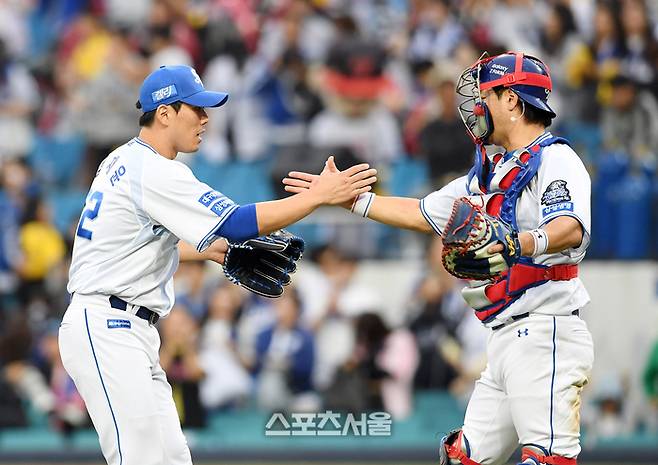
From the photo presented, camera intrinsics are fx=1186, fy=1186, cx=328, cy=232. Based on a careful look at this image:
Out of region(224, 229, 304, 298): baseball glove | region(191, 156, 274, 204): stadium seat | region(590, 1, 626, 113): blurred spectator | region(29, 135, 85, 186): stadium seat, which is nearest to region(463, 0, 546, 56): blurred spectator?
region(590, 1, 626, 113): blurred spectator

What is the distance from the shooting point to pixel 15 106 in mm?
12883

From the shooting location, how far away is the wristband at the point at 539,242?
16.3 ft

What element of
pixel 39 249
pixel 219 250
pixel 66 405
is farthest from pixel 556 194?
pixel 39 249

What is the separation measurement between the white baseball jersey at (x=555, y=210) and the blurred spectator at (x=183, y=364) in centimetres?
497

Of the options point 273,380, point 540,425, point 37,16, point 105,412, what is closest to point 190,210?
point 105,412

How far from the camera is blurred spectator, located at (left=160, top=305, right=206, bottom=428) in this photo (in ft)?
32.9

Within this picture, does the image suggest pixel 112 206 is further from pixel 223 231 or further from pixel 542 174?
pixel 542 174

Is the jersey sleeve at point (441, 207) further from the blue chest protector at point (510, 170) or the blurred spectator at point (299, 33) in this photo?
the blurred spectator at point (299, 33)

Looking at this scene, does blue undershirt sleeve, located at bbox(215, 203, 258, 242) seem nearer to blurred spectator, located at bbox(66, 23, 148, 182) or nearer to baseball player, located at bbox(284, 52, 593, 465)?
baseball player, located at bbox(284, 52, 593, 465)

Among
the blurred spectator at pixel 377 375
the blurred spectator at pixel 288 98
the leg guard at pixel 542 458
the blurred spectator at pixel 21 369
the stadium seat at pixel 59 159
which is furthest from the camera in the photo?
the stadium seat at pixel 59 159

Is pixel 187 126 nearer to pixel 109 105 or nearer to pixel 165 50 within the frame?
pixel 109 105

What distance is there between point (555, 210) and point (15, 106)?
9.02 metres

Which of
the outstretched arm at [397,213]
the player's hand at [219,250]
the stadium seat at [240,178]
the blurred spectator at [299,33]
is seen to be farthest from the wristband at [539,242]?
the blurred spectator at [299,33]

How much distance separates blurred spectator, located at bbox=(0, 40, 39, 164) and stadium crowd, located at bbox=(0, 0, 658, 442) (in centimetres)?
2
